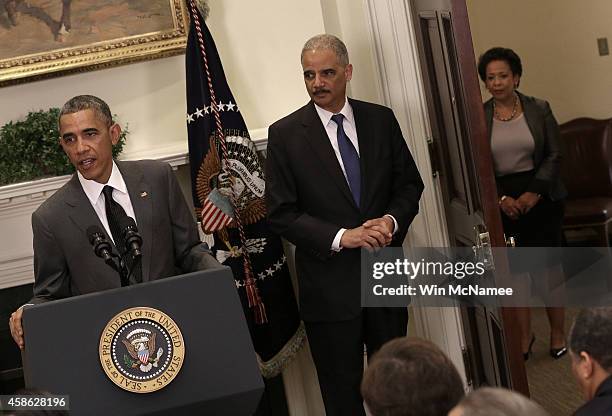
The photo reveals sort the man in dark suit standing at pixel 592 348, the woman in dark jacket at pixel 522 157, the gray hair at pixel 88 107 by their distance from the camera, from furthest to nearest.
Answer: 1. the woman in dark jacket at pixel 522 157
2. the gray hair at pixel 88 107
3. the man in dark suit standing at pixel 592 348

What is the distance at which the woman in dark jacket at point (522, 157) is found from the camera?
220 inches

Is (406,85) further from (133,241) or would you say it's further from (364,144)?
(133,241)

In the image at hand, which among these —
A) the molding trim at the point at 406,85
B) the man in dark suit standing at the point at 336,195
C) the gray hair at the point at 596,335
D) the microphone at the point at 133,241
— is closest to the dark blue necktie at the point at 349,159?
the man in dark suit standing at the point at 336,195

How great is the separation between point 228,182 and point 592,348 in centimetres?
234

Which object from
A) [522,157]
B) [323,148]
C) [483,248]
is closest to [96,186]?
[323,148]

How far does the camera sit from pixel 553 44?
8.26 m

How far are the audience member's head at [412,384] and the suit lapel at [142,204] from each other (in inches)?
55.8

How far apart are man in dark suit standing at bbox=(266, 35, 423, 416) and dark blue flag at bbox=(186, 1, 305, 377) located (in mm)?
384

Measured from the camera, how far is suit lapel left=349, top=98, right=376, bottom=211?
4231mm

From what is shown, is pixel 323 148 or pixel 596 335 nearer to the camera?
pixel 596 335

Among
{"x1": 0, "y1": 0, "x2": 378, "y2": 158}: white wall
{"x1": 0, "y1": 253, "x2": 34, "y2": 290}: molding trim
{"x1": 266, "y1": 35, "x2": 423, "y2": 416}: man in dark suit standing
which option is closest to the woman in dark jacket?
{"x1": 0, "y1": 0, "x2": 378, "y2": 158}: white wall

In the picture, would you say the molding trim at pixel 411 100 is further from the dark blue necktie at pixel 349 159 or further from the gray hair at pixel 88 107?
the gray hair at pixel 88 107

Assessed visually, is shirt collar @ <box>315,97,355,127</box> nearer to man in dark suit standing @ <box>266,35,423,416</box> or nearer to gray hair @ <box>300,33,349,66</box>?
man in dark suit standing @ <box>266,35,423,416</box>

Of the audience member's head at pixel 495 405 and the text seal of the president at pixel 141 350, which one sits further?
the text seal of the president at pixel 141 350
